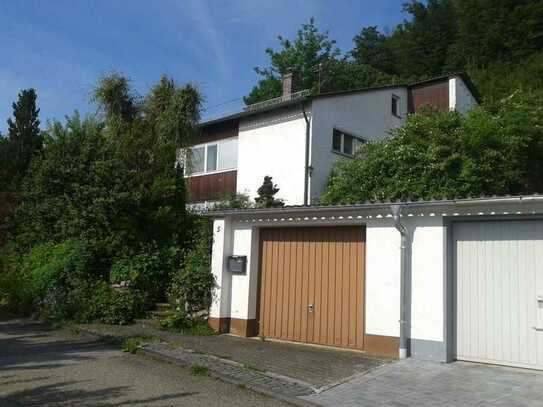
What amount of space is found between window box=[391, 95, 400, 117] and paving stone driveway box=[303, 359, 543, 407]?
17.1 m

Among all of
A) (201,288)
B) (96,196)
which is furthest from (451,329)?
(96,196)

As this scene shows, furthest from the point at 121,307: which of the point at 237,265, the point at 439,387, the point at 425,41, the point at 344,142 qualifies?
the point at 425,41

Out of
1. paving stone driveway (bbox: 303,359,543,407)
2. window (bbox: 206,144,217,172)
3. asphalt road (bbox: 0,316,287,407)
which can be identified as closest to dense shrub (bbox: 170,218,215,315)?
asphalt road (bbox: 0,316,287,407)

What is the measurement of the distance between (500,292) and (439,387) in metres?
2.06

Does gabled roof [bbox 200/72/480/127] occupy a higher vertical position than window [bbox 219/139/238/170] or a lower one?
higher

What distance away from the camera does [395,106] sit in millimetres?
24422

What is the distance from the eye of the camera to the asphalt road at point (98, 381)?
6.76 m

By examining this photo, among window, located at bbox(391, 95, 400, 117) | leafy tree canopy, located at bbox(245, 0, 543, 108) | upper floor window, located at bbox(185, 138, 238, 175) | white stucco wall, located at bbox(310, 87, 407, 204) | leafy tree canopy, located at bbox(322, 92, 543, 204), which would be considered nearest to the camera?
leafy tree canopy, located at bbox(322, 92, 543, 204)

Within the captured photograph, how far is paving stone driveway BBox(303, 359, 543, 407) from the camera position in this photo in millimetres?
6711

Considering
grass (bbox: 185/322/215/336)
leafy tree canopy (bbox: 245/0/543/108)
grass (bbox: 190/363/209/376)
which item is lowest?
grass (bbox: 190/363/209/376)

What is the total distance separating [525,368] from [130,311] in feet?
27.7

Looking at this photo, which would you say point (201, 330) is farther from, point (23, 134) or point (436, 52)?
point (436, 52)

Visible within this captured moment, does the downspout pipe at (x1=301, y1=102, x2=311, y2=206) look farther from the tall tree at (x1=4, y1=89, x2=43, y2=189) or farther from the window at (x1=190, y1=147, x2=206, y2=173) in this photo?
the tall tree at (x1=4, y1=89, x2=43, y2=189)

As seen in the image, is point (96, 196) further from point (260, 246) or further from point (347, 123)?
point (347, 123)
